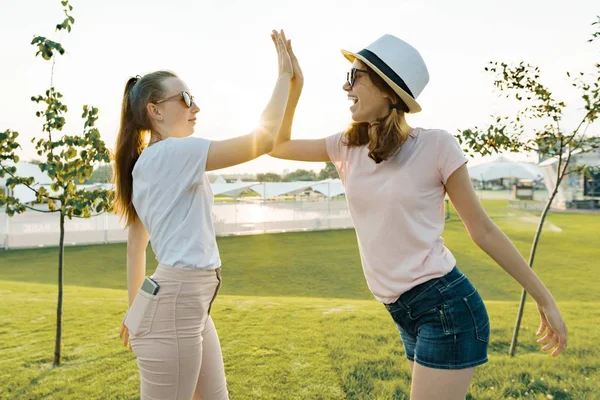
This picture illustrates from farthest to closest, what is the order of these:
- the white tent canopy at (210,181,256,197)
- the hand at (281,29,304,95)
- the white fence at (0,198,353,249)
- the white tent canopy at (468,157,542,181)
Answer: the white tent canopy at (468,157,542,181) → the white tent canopy at (210,181,256,197) → the white fence at (0,198,353,249) → the hand at (281,29,304,95)

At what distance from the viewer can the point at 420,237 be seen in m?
1.84

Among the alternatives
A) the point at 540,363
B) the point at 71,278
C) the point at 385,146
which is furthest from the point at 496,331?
the point at 71,278

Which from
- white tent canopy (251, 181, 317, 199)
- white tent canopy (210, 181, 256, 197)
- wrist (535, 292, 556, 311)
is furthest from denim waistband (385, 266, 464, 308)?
white tent canopy (251, 181, 317, 199)

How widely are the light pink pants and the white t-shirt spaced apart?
61 millimetres

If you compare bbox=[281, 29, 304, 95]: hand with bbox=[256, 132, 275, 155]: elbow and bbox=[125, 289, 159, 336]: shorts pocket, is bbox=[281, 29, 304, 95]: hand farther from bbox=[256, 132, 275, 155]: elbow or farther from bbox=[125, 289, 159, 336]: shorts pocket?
bbox=[125, 289, 159, 336]: shorts pocket

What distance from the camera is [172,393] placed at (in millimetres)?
1966

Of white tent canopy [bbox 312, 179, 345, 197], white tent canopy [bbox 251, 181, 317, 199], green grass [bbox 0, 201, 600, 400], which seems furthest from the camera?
white tent canopy [bbox 251, 181, 317, 199]

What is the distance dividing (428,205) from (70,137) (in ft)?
13.8

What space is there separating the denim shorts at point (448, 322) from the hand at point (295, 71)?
3.09ft

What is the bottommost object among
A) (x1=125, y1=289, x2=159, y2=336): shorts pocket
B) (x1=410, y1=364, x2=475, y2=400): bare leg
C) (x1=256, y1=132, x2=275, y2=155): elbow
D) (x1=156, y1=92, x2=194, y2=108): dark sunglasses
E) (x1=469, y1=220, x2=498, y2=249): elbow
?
(x1=410, y1=364, x2=475, y2=400): bare leg

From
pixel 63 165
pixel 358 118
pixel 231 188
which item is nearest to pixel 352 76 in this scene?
pixel 358 118

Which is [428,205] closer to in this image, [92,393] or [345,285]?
[92,393]

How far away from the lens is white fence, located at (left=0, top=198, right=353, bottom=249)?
62.7ft

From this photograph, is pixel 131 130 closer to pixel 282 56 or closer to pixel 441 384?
pixel 282 56
